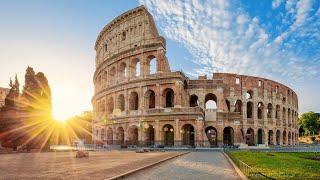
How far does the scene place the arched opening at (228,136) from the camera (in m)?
52.6

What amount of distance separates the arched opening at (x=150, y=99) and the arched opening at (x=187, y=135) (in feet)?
21.9

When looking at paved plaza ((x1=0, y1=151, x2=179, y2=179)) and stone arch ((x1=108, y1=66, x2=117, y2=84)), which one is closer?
paved plaza ((x1=0, y1=151, x2=179, y2=179))

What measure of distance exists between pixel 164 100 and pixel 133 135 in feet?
24.4

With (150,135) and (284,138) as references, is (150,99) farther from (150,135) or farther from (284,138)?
(284,138)

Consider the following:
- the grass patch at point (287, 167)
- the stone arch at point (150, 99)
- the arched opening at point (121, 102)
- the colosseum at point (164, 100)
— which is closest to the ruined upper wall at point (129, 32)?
the colosseum at point (164, 100)

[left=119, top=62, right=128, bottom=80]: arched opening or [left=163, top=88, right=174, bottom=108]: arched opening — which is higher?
[left=119, top=62, right=128, bottom=80]: arched opening

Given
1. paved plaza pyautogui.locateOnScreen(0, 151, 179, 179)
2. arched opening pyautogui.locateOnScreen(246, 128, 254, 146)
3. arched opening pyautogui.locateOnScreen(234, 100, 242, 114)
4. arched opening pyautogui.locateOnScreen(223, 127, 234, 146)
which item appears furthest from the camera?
arched opening pyautogui.locateOnScreen(234, 100, 242, 114)

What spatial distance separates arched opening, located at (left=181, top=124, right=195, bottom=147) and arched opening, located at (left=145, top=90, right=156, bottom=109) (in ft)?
21.9

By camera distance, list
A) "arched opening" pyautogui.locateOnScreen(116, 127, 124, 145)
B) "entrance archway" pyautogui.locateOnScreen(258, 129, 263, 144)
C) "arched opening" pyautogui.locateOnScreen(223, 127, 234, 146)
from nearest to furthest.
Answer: "arched opening" pyautogui.locateOnScreen(223, 127, 234, 146)
"arched opening" pyautogui.locateOnScreen(116, 127, 124, 145)
"entrance archway" pyautogui.locateOnScreen(258, 129, 263, 144)

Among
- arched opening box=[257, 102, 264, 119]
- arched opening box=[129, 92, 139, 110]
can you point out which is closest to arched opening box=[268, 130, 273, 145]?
arched opening box=[257, 102, 264, 119]

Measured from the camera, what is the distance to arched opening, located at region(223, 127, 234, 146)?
52625mm

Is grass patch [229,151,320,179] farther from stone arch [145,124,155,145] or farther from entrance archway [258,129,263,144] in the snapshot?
entrance archway [258,129,263,144]

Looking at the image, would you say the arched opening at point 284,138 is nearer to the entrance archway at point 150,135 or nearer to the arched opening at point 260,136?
the arched opening at point 260,136

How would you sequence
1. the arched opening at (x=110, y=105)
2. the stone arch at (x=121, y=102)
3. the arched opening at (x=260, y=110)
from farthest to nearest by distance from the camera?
the arched opening at (x=260, y=110) → the arched opening at (x=110, y=105) → the stone arch at (x=121, y=102)
